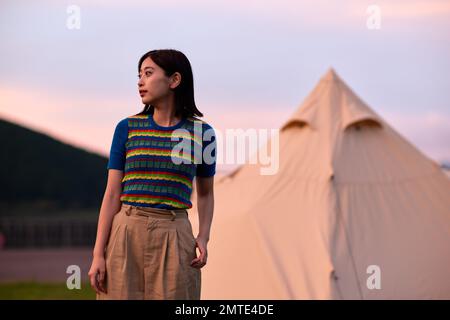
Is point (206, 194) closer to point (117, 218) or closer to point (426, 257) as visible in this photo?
point (117, 218)

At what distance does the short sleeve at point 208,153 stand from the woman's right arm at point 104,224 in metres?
0.35

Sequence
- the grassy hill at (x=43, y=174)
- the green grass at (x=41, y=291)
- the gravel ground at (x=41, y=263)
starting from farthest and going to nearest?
the grassy hill at (x=43, y=174), the gravel ground at (x=41, y=263), the green grass at (x=41, y=291)

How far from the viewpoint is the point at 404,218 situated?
1066cm

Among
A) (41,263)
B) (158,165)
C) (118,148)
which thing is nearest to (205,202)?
(158,165)

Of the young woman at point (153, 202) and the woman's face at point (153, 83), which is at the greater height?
the woman's face at point (153, 83)

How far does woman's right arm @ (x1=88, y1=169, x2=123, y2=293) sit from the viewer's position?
11.9 ft

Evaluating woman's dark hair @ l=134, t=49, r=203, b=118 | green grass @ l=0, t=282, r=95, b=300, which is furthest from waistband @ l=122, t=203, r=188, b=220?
green grass @ l=0, t=282, r=95, b=300

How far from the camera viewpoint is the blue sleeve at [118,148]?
372 cm

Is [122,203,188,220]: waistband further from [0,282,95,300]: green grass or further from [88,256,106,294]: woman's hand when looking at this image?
[0,282,95,300]: green grass

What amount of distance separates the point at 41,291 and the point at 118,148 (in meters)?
11.3

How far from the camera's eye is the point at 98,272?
143 inches

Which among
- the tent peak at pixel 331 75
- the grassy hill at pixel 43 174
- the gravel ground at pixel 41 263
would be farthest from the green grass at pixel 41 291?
the grassy hill at pixel 43 174

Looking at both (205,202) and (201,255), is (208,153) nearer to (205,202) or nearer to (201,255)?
(205,202)

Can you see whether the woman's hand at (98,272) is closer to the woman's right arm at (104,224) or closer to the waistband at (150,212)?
the woman's right arm at (104,224)
